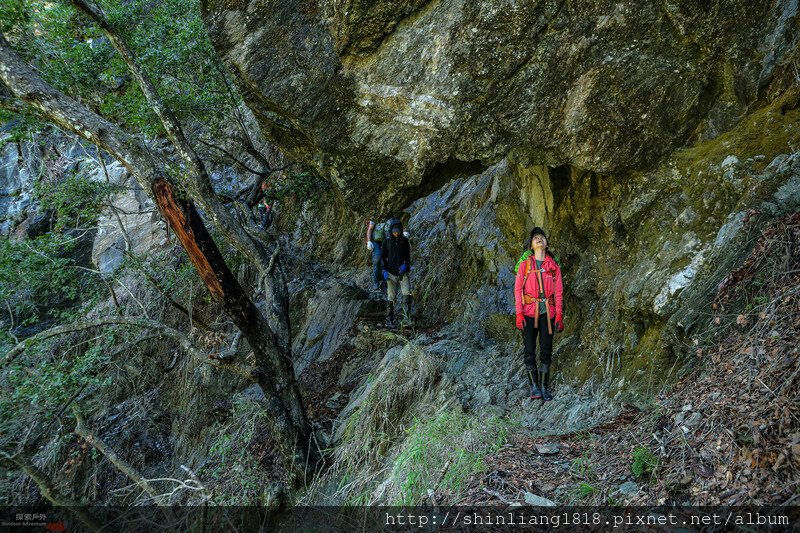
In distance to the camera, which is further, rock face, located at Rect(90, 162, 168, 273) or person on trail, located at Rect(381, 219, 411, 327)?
rock face, located at Rect(90, 162, 168, 273)

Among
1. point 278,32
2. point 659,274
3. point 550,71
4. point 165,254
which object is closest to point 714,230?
point 659,274

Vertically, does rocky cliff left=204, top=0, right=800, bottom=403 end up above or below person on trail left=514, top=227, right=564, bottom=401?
above

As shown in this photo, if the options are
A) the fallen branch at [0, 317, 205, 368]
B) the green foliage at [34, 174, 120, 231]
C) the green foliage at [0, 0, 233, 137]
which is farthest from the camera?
the green foliage at [34, 174, 120, 231]

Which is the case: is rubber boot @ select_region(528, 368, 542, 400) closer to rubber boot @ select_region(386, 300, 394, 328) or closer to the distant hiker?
Answer: rubber boot @ select_region(386, 300, 394, 328)

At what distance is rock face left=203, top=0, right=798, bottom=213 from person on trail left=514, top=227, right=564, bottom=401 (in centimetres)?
110

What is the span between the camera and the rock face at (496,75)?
209 inches

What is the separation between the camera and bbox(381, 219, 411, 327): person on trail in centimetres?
905

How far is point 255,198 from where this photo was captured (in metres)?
10.1

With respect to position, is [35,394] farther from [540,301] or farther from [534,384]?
[540,301]

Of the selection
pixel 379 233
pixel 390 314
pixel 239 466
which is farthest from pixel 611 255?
pixel 239 466

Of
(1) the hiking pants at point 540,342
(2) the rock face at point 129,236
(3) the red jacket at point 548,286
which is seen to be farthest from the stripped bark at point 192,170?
(2) the rock face at point 129,236

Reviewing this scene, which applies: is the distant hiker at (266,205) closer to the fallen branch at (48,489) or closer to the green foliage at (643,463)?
the fallen branch at (48,489)

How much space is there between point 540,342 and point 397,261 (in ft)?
11.5

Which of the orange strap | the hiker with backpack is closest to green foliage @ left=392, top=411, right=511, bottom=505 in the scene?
the orange strap
